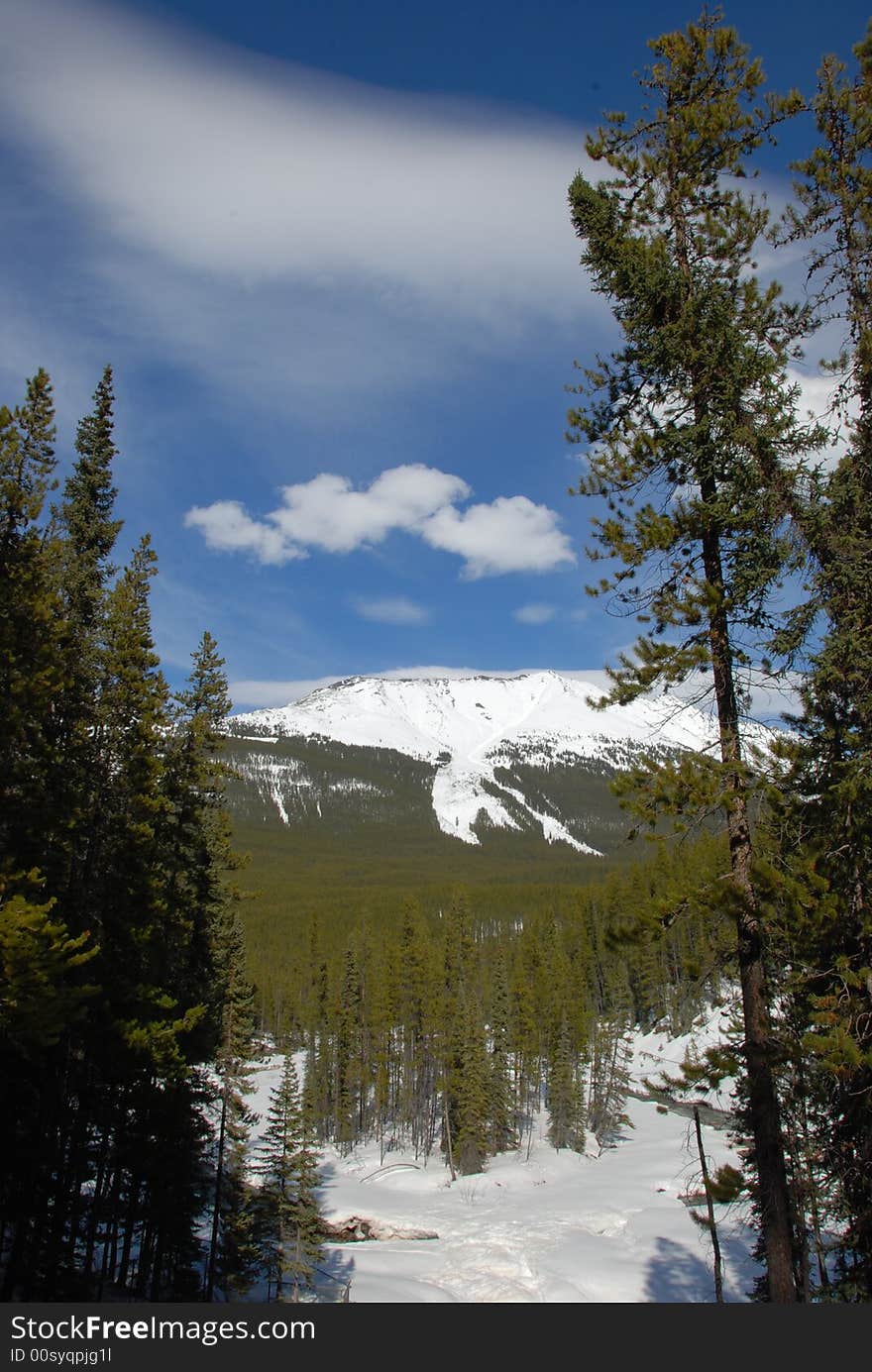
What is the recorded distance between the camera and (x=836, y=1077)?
352 inches

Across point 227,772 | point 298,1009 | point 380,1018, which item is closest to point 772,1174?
point 227,772

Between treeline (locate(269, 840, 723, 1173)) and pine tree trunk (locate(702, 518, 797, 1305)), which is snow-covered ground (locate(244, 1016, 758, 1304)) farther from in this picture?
pine tree trunk (locate(702, 518, 797, 1305))

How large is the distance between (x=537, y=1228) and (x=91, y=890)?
34.7 m

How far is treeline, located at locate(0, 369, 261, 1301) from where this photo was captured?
1171 centimetres

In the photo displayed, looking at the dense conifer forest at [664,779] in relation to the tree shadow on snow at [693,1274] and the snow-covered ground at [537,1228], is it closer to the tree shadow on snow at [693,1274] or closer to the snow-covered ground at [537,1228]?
the snow-covered ground at [537,1228]

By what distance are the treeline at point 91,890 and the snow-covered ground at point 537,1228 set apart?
978 cm

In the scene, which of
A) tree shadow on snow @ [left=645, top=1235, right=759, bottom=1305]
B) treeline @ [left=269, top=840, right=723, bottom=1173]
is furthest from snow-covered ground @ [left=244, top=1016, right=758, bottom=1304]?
treeline @ [left=269, top=840, right=723, bottom=1173]

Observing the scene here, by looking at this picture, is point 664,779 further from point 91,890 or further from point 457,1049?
point 457,1049

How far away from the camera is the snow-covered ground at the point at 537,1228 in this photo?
2880 cm

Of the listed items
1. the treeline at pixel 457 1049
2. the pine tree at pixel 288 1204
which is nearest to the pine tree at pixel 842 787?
the pine tree at pixel 288 1204

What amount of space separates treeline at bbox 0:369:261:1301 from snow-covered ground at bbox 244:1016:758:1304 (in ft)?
32.1

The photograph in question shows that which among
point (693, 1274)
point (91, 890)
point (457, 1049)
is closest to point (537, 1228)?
point (693, 1274)

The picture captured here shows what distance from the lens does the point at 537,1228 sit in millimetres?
38125

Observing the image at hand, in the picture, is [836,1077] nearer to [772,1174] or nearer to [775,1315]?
[772,1174]
